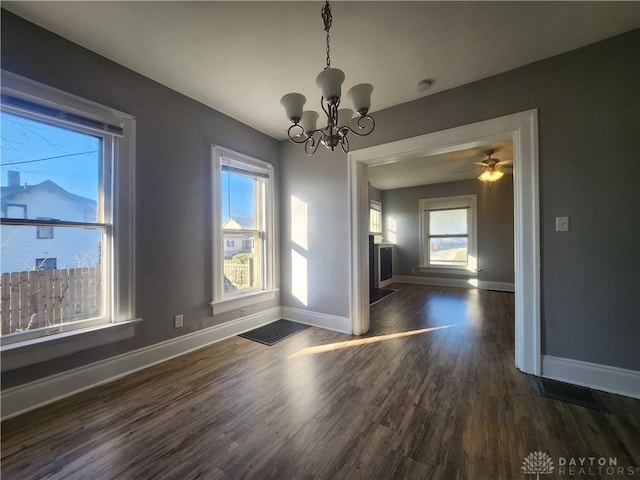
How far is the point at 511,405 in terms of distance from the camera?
1707mm

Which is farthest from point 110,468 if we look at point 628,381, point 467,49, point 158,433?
point 467,49

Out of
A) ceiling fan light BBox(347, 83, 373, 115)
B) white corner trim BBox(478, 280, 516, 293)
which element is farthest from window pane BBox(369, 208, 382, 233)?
ceiling fan light BBox(347, 83, 373, 115)

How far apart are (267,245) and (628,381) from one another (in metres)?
3.55

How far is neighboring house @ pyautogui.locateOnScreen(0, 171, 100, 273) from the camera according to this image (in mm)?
1678

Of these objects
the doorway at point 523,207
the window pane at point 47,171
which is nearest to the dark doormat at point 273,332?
the window pane at point 47,171

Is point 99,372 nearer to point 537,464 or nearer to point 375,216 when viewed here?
point 537,464

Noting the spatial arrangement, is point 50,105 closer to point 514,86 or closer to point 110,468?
point 110,468

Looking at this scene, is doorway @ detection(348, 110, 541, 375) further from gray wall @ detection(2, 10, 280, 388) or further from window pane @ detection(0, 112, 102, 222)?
window pane @ detection(0, 112, 102, 222)

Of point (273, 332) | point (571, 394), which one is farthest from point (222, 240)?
point (571, 394)

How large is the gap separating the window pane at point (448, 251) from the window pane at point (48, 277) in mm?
6388

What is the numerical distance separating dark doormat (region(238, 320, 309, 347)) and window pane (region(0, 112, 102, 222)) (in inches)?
76.0

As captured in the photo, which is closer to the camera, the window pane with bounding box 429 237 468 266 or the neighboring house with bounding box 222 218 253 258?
the neighboring house with bounding box 222 218 253 258

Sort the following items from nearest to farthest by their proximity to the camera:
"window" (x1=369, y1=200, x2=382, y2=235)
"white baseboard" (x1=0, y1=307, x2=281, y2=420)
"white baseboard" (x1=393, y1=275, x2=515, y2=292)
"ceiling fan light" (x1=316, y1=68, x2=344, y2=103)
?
"ceiling fan light" (x1=316, y1=68, x2=344, y2=103), "white baseboard" (x1=0, y1=307, x2=281, y2=420), "white baseboard" (x1=393, y1=275, x2=515, y2=292), "window" (x1=369, y1=200, x2=382, y2=235)

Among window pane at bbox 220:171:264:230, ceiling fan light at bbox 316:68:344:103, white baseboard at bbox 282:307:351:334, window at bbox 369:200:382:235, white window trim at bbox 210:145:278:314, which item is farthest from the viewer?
window at bbox 369:200:382:235
